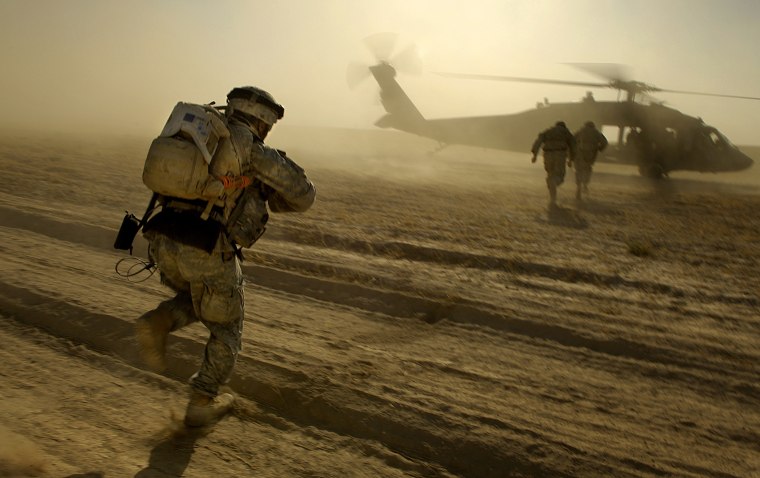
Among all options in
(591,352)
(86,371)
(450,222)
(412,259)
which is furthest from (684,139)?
(86,371)

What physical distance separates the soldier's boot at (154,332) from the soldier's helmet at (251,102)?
1105 mm

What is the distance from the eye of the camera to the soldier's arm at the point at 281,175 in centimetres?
284

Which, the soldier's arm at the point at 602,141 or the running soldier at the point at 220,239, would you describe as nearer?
the running soldier at the point at 220,239

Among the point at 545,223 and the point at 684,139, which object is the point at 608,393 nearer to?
the point at 545,223

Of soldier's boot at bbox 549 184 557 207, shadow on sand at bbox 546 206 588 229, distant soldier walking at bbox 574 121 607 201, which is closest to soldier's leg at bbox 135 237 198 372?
shadow on sand at bbox 546 206 588 229

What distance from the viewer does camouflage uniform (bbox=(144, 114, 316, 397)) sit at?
2.80m

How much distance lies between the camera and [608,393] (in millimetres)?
3754

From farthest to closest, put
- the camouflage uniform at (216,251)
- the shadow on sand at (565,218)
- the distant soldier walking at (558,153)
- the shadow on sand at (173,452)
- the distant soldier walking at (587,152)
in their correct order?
1. the distant soldier walking at (587,152)
2. the distant soldier walking at (558,153)
3. the shadow on sand at (565,218)
4. the camouflage uniform at (216,251)
5. the shadow on sand at (173,452)

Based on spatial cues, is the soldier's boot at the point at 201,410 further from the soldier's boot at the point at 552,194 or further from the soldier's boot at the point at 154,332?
the soldier's boot at the point at 552,194

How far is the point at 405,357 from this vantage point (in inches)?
163

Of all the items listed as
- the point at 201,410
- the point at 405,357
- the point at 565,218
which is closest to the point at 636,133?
the point at 565,218

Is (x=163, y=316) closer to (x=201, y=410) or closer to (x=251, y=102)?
(x=201, y=410)

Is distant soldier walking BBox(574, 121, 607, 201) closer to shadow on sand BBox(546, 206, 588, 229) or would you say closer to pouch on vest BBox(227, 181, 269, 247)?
shadow on sand BBox(546, 206, 588, 229)

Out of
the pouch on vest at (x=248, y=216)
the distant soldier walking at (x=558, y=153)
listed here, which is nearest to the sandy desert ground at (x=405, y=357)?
the pouch on vest at (x=248, y=216)
